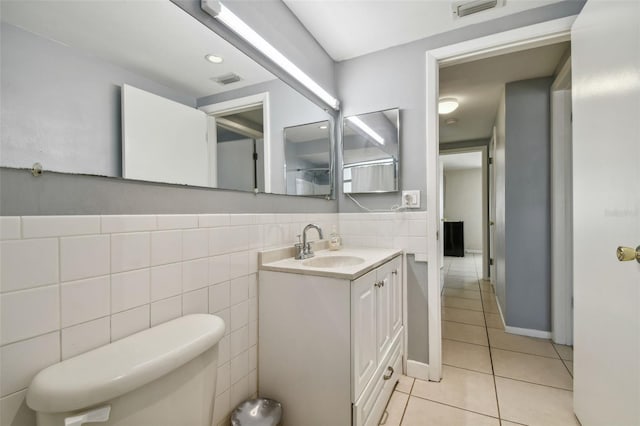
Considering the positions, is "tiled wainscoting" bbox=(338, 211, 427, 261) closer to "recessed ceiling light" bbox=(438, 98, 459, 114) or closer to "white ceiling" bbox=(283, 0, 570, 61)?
"white ceiling" bbox=(283, 0, 570, 61)

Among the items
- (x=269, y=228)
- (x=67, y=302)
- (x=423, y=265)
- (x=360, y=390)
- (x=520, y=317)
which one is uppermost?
(x=269, y=228)

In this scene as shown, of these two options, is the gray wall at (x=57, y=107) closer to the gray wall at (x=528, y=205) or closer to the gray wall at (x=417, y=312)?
the gray wall at (x=417, y=312)

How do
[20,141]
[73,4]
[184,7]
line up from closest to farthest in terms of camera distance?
1. [20,141]
2. [73,4]
3. [184,7]

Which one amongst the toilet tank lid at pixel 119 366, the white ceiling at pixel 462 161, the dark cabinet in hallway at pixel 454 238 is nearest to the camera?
the toilet tank lid at pixel 119 366

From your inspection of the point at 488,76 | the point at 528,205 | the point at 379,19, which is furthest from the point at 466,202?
the point at 379,19

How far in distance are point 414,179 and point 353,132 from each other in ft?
1.91

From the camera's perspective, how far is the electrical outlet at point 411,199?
6.08 ft

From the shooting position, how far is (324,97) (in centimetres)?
192

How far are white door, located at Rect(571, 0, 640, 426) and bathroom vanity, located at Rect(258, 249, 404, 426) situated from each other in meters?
0.91

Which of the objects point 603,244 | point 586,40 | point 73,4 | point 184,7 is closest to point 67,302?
point 73,4

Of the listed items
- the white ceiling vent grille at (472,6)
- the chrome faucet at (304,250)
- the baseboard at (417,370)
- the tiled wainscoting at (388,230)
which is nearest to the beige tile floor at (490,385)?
the baseboard at (417,370)

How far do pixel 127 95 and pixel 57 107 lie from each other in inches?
7.8

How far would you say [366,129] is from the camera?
2.03 m

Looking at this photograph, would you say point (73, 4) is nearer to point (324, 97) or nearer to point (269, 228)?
point (269, 228)
